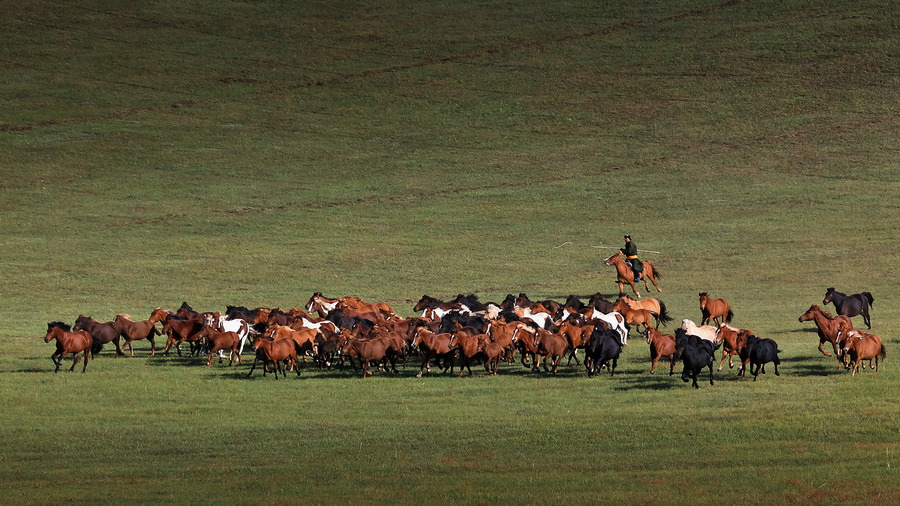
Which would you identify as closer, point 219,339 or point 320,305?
point 219,339

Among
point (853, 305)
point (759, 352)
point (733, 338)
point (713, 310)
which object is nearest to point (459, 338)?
point (733, 338)

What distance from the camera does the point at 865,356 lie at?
73.3ft

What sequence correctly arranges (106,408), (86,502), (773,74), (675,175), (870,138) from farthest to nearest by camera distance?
1. (773,74)
2. (870,138)
3. (675,175)
4. (106,408)
5. (86,502)

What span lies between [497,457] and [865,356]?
369 inches

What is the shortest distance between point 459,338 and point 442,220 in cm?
2900

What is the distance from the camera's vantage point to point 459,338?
930 inches

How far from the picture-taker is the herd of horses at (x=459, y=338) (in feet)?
74.2

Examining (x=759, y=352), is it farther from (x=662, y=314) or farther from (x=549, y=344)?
(x=662, y=314)

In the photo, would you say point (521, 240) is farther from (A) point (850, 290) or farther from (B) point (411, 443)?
(B) point (411, 443)

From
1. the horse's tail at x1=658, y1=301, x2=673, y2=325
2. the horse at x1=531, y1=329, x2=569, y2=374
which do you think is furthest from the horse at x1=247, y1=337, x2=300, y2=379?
the horse's tail at x1=658, y1=301, x2=673, y2=325

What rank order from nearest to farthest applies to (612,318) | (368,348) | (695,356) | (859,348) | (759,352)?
(695,356) < (759,352) < (859,348) < (368,348) < (612,318)

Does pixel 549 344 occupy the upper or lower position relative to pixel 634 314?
lower

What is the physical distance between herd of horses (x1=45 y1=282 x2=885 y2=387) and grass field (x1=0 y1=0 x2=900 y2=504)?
61 cm

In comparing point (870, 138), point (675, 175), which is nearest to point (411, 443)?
point (675, 175)
